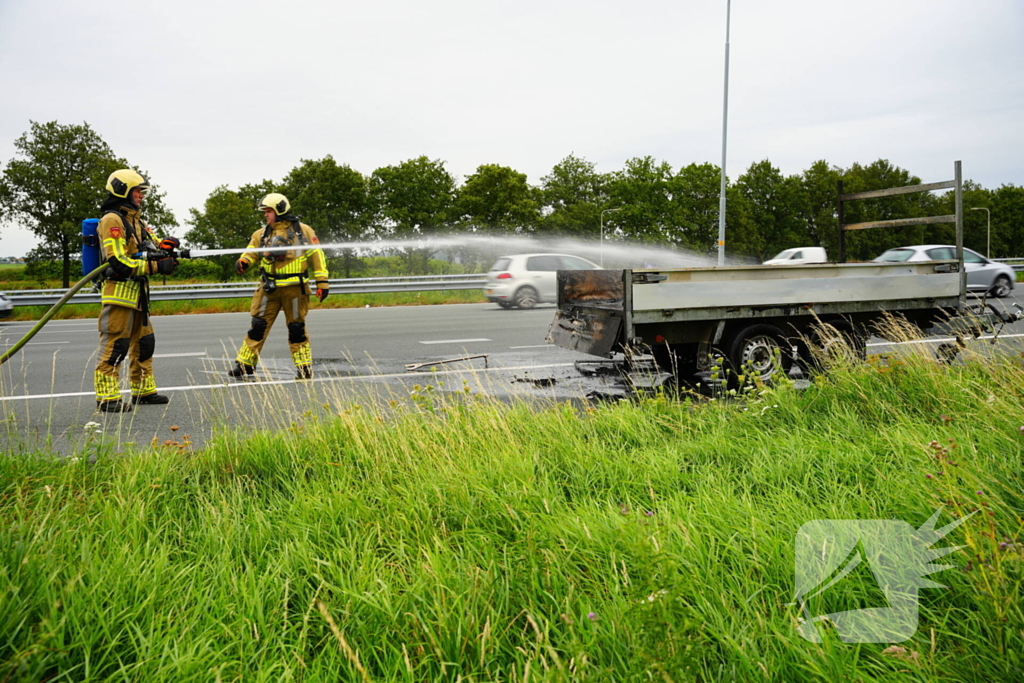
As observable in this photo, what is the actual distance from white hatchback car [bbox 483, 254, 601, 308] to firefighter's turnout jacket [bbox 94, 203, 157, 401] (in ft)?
43.3

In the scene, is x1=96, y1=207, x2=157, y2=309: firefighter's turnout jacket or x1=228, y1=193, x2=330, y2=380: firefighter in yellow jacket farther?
x1=228, y1=193, x2=330, y2=380: firefighter in yellow jacket

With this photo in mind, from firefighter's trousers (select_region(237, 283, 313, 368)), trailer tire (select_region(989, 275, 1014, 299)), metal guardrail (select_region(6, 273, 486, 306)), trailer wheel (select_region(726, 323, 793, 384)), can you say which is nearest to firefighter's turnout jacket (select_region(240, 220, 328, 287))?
firefighter's trousers (select_region(237, 283, 313, 368))

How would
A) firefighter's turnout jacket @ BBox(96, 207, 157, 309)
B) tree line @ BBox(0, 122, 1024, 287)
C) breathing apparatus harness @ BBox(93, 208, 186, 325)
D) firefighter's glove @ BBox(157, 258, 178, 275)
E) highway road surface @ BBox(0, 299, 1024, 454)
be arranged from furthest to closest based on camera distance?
tree line @ BBox(0, 122, 1024, 287)
firefighter's turnout jacket @ BBox(96, 207, 157, 309)
firefighter's glove @ BBox(157, 258, 178, 275)
breathing apparatus harness @ BBox(93, 208, 186, 325)
highway road surface @ BBox(0, 299, 1024, 454)

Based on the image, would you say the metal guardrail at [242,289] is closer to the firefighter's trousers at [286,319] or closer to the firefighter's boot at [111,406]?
the firefighter's trousers at [286,319]

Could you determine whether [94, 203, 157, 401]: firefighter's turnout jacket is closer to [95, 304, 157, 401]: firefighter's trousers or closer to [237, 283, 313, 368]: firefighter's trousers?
[95, 304, 157, 401]: firefighter's trousers

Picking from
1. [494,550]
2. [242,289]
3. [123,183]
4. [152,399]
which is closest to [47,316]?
[494,550]

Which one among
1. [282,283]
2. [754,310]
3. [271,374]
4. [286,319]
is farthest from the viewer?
[271,374]

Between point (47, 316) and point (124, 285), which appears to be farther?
point (124, 285)

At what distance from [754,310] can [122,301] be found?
574 centimetres

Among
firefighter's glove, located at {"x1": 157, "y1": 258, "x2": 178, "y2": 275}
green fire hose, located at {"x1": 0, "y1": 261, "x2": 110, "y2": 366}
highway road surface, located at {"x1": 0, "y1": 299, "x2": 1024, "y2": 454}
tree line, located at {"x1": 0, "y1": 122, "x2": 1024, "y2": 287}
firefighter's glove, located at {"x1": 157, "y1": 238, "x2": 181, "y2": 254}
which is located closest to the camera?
green fire hose, located at {"x1": 0, "y1": 261, "x2": 110, "y2": 366}

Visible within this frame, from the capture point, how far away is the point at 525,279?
64.4ft

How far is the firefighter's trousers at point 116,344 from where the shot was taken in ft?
21.2

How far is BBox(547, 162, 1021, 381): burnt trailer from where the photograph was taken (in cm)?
641

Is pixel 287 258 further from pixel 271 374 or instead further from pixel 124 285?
pixel 124 285
